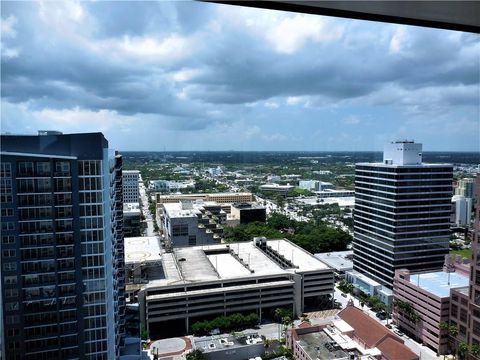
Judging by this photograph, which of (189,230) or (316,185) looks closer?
(189,230)

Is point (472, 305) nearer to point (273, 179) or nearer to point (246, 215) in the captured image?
point (246, 215)

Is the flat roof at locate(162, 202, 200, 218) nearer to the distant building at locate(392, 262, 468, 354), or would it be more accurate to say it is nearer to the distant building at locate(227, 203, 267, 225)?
the distant building at locate(227, 203, 267, 225)

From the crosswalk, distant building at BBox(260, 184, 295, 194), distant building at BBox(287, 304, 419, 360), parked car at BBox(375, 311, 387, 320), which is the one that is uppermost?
distant building at BBox(260, 184, 295, 194)

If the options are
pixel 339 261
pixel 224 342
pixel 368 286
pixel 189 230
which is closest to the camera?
pixel 224 342

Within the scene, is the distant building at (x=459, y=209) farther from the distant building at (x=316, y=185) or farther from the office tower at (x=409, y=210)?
the distant building at (x=316, y=185)

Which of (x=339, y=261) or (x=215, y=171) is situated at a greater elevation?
(x=215, y=171)

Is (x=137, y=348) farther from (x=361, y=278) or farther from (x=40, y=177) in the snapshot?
(x=361, y=278)

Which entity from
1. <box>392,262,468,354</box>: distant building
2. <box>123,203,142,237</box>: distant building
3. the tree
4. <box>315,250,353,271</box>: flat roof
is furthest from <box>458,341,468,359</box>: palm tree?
<box>123,203,142,237</box>: distant building

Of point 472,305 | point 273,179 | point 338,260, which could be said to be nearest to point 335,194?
point 273,179
